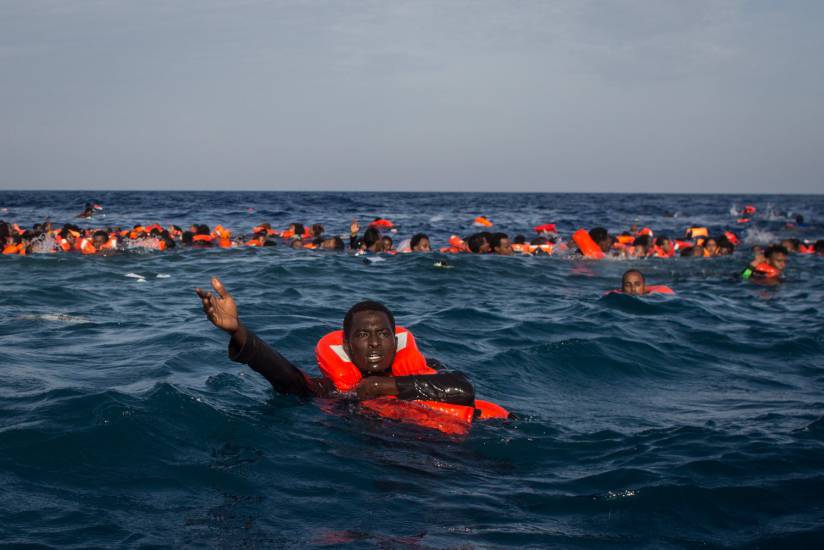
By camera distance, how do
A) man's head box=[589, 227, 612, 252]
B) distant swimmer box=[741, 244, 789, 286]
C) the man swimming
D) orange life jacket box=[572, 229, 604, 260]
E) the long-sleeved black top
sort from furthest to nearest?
1. man's head box=[589, 227, 612, 252]
2. orange life jacket box=[572, 229, 604, 260]
3. distant swimmer box=[741, 244, 789, 286]
4. the long-sleeved black top
5. the man swimming

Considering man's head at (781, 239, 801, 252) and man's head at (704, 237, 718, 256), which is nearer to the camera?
man's head at (704, 237, 718, 256)

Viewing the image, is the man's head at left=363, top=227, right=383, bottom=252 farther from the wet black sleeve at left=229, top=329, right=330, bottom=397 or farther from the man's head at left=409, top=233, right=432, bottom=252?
the wet black sleeve at left=229, top=329, right=330, bottom=397

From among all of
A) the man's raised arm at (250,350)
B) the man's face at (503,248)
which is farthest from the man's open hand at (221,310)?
the man's face at (503,248)

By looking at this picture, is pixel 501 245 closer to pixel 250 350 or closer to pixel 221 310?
pixel 250 350

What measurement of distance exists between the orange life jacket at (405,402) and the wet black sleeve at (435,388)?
0.14 feet

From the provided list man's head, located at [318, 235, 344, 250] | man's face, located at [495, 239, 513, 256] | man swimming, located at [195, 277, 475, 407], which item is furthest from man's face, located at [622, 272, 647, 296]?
man's head, located at [318, 235, 344, 250]

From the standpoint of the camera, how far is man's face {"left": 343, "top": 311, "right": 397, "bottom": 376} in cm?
590

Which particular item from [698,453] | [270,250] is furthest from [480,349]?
[270,250]

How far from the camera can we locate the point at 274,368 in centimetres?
564

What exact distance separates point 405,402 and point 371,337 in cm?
55

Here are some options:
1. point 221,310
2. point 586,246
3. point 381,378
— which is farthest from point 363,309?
point 586,246

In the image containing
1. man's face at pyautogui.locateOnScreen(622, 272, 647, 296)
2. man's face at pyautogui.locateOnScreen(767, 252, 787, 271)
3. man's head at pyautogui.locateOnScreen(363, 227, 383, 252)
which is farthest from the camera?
man's head at pyautogui.locateOnScreen(363, 227, 383, 252)

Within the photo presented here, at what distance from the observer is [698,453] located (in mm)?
5574

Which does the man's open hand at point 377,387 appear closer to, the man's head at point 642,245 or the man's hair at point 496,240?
the man's hair at point 496,240
